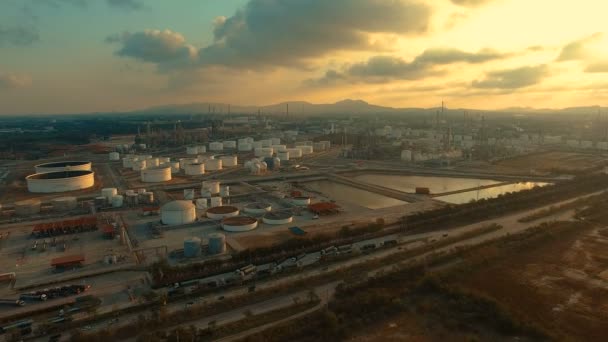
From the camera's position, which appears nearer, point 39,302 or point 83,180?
point 39,302

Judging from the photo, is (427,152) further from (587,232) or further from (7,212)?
(7,212)

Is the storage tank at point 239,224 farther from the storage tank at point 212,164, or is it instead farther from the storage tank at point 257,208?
the storage tank at point 212,164

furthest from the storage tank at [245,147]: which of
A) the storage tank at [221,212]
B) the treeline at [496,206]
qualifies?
the treeline at [496,206]

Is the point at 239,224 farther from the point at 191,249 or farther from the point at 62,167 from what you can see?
the point at 62,167

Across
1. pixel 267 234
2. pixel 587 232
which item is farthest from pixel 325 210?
pixel 587 232

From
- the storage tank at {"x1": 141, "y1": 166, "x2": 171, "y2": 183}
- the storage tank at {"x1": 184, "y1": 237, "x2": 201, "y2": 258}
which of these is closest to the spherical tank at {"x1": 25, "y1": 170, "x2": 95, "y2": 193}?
the storage tank at {"x1": 141, "y1": 166, "x2": 171, "y2": 183}
